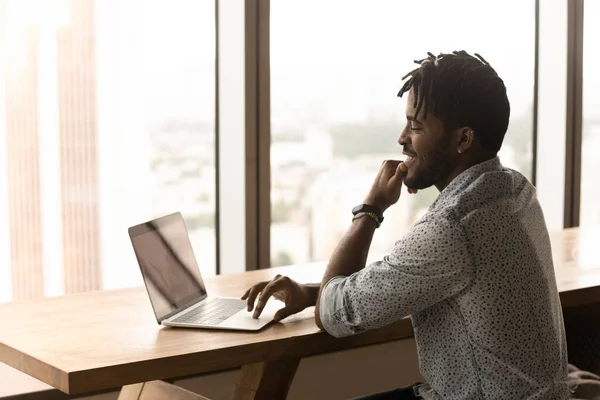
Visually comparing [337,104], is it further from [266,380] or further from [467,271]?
[467,271]

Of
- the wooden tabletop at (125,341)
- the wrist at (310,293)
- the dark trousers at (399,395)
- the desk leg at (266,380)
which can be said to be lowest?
the dark trousers at (399,395)

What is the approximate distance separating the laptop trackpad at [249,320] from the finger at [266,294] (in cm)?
2

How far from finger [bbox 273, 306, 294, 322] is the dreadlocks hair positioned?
487 mm

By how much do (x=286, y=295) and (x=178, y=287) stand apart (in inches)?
9.5

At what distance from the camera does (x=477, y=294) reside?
5.12 ft

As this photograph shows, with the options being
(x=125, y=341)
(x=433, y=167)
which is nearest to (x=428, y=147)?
(x=433, y=167)

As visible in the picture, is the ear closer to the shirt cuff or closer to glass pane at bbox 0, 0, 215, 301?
the shirt cuff

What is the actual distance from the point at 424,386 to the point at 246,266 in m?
1.27

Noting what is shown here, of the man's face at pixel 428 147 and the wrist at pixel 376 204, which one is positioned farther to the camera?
the wrist at pixel 376 204

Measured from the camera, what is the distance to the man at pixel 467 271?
1.56 m

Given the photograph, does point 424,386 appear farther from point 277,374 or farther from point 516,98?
point 516,98

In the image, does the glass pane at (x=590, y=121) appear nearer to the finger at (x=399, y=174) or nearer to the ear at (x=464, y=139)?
the finger at (x=399, y=174)

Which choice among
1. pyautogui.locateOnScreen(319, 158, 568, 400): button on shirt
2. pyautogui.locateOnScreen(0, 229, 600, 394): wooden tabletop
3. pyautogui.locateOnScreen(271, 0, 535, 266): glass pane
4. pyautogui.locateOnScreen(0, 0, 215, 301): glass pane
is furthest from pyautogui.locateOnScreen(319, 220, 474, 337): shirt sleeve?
pyautogui.locateOnScreen(271, 0, 535, 266): glass pane

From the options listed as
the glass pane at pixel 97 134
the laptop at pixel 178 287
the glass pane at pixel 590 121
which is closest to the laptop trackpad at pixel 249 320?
the laptop at pixel 178 287
